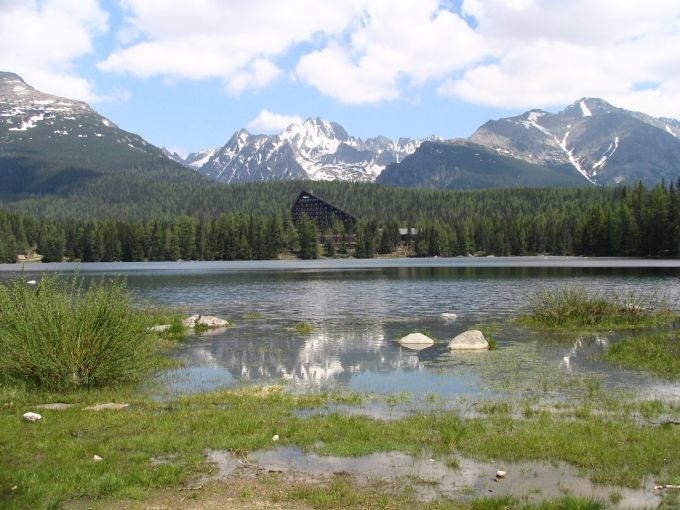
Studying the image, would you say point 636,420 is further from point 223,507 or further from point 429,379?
point 223,507

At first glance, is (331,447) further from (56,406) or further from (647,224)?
(647,224)

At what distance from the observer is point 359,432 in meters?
18.6

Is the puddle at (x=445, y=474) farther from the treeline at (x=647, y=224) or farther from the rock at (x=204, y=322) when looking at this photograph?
the treeline at (x=647, y=224)

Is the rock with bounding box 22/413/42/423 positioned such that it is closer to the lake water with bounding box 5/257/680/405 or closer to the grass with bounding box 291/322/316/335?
the lake water with bounding box 5/257/680/405

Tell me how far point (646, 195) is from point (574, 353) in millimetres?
173264

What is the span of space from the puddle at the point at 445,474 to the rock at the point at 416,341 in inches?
841

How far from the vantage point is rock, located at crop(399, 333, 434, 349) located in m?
38.1

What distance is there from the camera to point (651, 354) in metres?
31.4

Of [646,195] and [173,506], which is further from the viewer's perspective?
[646,195]

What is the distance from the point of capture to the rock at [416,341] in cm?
3808

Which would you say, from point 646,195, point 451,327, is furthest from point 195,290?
point 646,195

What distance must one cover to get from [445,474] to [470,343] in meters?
21.8

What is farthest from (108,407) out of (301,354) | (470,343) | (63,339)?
(470,343)

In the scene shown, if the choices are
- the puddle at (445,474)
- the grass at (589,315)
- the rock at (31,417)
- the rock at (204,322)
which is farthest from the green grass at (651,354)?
the rock at (204,322)
